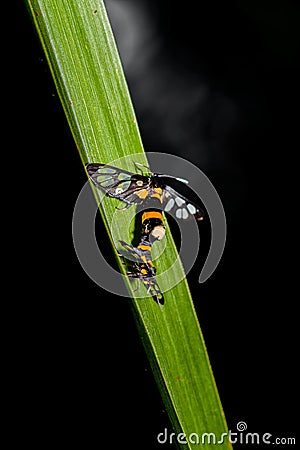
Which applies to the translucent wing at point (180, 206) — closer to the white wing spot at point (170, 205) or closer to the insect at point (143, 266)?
the white wing spot at point (170, 205)

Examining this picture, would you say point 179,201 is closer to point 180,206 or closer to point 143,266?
point 180,206

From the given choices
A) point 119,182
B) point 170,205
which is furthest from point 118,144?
Result: point 170,205

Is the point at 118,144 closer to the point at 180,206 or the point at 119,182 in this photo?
the point at 119,182

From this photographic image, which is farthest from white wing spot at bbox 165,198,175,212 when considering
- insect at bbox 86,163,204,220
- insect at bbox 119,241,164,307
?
insect at bbox 119,241,164,307

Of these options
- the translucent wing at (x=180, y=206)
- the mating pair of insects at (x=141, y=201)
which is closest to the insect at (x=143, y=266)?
the mating pair of insects at (x=141, y=201)

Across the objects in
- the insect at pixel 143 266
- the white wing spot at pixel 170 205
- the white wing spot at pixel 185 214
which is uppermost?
the white wing spot at pixel 170 205

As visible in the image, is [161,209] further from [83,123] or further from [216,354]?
[216,354]

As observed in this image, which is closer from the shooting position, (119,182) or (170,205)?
(119,182)
